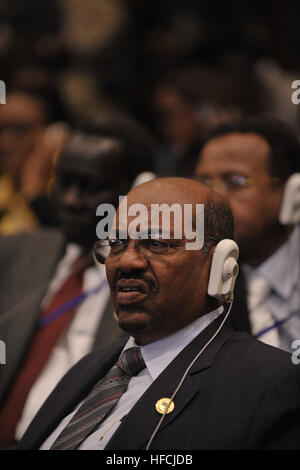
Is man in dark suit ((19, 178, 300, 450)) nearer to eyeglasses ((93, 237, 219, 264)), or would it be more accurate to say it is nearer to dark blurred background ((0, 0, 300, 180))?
eyeglasses ((93, 237, 219, 264))

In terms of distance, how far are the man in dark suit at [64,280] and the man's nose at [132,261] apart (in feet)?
2.37

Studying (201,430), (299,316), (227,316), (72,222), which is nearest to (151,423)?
(201,430)

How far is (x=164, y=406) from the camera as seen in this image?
66.4 inches

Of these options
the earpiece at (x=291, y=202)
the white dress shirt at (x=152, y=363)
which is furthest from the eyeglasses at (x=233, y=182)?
the white dress shirt at (x=152, y=363)

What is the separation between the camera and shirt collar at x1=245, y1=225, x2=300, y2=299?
2.58 meters

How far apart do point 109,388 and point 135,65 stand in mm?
3286

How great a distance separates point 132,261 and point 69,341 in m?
0.97

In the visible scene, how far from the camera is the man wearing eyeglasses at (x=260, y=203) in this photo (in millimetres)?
2568

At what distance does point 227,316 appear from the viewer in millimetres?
1852

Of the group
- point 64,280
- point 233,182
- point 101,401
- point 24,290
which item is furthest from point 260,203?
point 101,401

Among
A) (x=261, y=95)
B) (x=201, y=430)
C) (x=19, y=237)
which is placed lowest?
(x=201, y=430)

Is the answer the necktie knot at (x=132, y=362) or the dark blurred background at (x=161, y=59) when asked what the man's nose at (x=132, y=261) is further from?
the dark blurred background at (x=161, y=59)

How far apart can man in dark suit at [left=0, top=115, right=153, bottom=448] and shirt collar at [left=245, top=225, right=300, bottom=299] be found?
55 cm

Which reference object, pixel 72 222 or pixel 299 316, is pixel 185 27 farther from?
pixel 299 316
